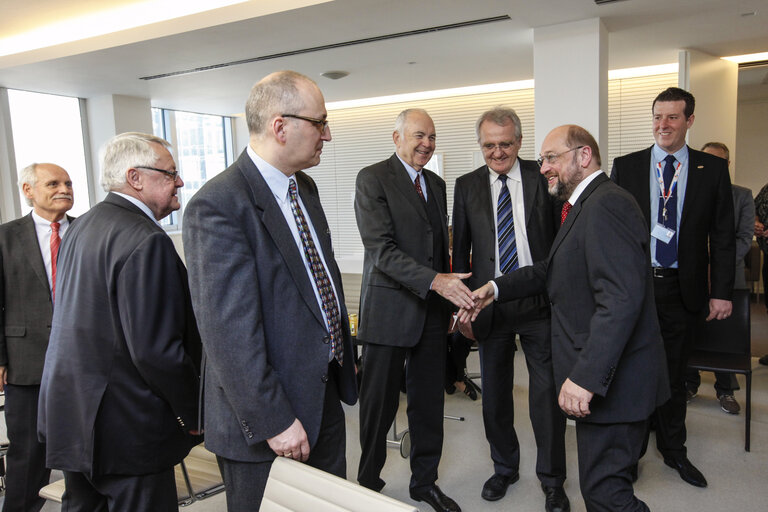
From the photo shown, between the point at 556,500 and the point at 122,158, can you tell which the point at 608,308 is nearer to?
the point at 556,500

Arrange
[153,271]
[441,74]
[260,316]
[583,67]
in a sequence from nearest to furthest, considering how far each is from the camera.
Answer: [260,316] < [153,271] < [583,67] < [441,74]

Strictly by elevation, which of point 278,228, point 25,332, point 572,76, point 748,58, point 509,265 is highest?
point 748,58

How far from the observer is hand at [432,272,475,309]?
245 cm

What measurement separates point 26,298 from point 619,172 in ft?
10.4

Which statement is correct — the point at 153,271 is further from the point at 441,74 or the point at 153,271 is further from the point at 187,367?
the point at 441,74

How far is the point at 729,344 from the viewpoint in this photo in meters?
3.58

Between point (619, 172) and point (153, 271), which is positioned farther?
point (619, 172)

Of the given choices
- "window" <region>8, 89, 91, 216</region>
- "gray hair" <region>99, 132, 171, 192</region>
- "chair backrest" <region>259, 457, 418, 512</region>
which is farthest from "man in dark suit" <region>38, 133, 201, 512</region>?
"window" <region>8, 89, 91, 216</region>

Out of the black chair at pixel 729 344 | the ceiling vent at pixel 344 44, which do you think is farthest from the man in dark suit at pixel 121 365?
the ceiling vent at pixel 344 44

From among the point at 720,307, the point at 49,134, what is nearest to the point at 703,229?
the point at 720,307

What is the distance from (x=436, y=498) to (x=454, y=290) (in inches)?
43.4

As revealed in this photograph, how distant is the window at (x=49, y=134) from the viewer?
21.0ft

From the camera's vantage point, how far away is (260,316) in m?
1.46

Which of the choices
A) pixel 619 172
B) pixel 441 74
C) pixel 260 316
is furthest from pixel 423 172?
pixel 441 74
